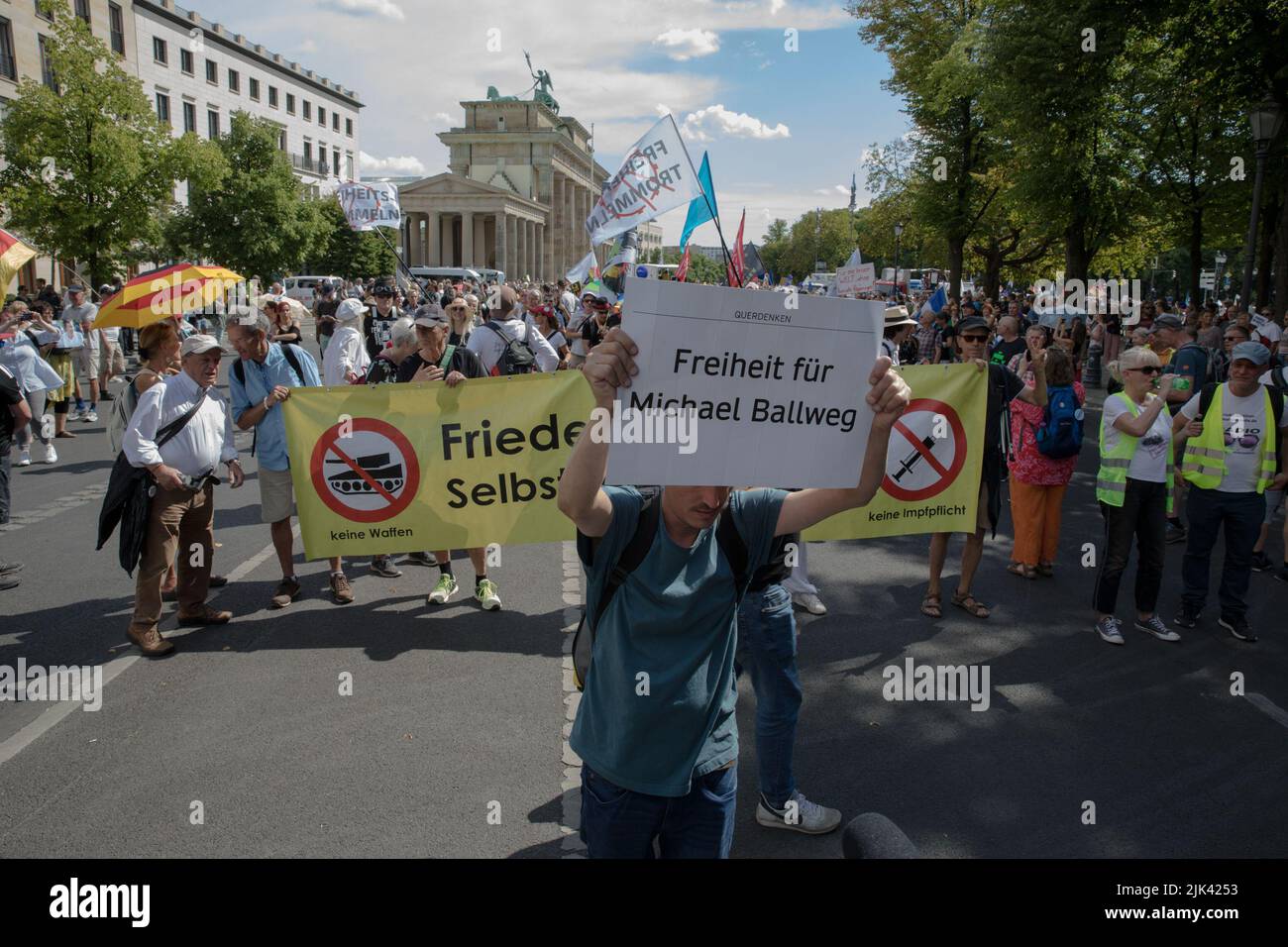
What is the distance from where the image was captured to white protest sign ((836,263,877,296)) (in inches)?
615

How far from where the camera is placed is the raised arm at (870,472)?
7.88ft

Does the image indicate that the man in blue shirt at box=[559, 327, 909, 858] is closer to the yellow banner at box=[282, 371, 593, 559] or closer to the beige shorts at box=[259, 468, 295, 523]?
the yellow banner at box=[282, 371, 593, 559]

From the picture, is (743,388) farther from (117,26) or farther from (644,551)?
(117,26)

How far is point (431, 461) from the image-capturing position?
6457mm

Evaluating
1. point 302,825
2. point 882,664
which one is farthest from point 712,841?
point 882,664

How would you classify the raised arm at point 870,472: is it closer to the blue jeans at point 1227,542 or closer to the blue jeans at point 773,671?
the blue jeans at point 773,671

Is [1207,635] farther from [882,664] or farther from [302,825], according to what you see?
[302,825]

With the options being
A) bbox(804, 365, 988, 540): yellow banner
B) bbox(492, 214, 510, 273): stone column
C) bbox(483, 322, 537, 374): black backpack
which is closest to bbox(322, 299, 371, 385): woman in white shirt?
bbox(483, 322, 537, 374): black backpack

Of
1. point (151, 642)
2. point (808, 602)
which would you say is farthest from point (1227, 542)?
point (151, 642)

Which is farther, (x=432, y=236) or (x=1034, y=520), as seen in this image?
(x=432, y=236)

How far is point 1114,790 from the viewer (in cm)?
442

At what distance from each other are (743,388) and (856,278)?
1430 centimetres

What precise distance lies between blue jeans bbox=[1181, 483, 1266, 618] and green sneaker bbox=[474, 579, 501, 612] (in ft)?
16.7

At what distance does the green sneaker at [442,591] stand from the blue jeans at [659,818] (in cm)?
456
